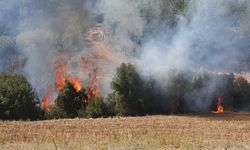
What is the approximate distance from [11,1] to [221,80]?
30373mm

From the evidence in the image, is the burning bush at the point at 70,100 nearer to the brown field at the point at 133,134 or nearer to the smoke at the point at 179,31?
the smoke at the point at 179,31

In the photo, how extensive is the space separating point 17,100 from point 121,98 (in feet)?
39.8

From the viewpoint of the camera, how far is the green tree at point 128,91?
5672 cm

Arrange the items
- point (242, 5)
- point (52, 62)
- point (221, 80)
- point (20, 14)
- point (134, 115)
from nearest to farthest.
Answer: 1. point (242, 5)
2. point (134, 115)
3. point (221, 80)
4. point (20, 14)
5. point (52, 62)

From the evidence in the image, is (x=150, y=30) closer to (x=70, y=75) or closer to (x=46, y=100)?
(x=46, y=100)

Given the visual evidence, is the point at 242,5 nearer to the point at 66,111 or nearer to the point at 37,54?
the point at 66,111

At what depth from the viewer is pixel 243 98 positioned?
69.4 m

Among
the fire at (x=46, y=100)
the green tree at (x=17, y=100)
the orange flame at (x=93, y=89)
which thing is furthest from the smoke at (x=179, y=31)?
the fire at (x=46, y=100)

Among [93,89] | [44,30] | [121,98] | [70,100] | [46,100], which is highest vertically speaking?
[44,30]

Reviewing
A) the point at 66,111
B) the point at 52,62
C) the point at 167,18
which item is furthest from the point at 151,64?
the point at 52,62

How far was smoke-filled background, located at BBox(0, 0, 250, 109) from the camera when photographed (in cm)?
5472

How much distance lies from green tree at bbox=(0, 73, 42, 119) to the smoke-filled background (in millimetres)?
9996

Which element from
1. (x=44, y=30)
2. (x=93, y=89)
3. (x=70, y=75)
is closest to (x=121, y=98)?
(x=93, y=89)

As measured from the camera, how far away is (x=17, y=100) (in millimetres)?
52281
